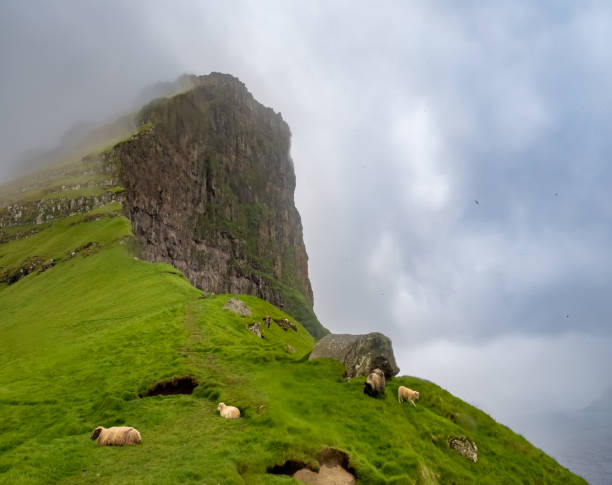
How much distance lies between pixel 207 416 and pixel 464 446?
18.3 metres

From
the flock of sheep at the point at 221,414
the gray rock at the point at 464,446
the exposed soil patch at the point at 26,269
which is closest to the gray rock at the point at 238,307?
the flock of sheep at the point at 221,414

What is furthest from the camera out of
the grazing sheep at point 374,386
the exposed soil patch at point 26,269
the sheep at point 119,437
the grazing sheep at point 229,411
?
the exposed soil patch at point 26,269

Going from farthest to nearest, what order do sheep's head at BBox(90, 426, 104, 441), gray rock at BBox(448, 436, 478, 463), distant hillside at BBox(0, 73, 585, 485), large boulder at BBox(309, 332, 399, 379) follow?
large boulder at BBox(309, 332, 399, 379)
gray rock at BBox(448, 436, 478, 463)
sheep's head at BBox(90, 426, 104, 441)
distant hillside at BBox(0, 73, 585, 485)

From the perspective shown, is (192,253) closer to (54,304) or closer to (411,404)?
(54,304)

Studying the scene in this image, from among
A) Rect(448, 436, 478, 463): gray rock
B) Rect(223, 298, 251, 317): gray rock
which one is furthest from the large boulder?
Rect(223, 298, 251, 317): gray rock

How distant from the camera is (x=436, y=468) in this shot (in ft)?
84.8

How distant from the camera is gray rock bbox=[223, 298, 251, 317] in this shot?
69594 mm

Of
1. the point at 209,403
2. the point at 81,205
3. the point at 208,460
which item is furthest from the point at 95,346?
the point at 81,205

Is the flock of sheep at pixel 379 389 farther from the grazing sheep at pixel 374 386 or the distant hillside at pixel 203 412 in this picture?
the distant hillside at pixel 203 412

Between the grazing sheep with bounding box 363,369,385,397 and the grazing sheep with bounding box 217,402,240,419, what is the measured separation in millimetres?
10343

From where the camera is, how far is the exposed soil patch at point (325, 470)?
2184 cm

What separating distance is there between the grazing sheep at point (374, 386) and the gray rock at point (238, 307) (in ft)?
130

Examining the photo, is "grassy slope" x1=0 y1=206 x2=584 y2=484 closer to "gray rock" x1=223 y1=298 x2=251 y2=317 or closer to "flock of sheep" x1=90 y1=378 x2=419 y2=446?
"flock of sheep" x1=90 y1=378 x2=419 y2=446

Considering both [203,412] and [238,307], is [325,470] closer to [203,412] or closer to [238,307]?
[203,412]
